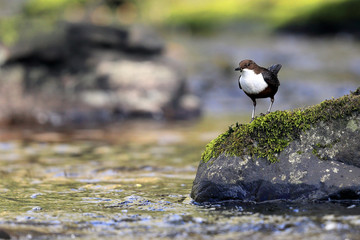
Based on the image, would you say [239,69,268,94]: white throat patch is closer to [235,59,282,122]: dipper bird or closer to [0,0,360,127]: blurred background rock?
[235,59,282,122]: dipper bird

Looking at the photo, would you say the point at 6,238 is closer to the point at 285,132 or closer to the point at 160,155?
the point at 285,132

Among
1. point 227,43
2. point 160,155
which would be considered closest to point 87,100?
point 160,155

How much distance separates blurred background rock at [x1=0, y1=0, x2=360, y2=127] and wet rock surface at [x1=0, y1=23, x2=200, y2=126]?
3 cm

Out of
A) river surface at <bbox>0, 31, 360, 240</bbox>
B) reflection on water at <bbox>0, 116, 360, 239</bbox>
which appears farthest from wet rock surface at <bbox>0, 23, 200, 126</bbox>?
reflection on water at <bbox>0, 116, 360, 239</bbox>

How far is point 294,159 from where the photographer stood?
18.2ft

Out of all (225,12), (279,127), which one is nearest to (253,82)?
(279,127)

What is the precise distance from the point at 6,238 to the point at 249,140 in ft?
8.46

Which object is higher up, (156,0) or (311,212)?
(156,0)

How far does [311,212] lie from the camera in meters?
5.00

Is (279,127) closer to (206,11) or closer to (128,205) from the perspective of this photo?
(128,205)

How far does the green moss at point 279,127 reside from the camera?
558 centimetres

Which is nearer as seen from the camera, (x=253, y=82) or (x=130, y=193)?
(x=253, y=82)

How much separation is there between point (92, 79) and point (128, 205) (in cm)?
1126

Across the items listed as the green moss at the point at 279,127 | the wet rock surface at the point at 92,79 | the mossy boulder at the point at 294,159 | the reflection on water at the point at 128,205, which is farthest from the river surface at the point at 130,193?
the wet rock surface at the point at 92,79
